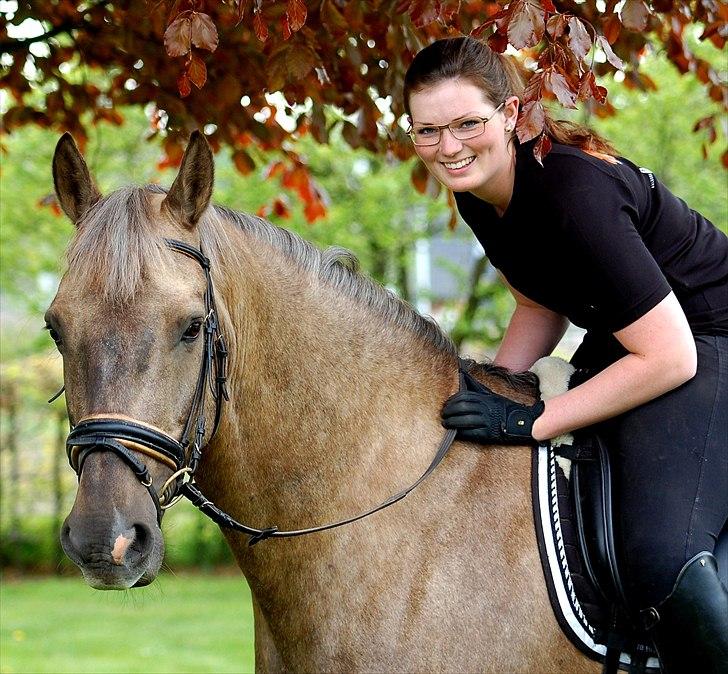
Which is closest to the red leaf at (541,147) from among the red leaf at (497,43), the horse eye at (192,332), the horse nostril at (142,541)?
the red leaf at (497,43)

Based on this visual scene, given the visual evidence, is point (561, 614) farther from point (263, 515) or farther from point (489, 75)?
point (489, 75)

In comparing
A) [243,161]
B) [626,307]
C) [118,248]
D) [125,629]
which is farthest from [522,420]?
[125,629]

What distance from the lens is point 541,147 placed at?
3018mm

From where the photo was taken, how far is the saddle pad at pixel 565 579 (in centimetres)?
304

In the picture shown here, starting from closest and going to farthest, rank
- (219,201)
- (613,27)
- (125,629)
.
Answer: (613,27), (125,629), (219,201)

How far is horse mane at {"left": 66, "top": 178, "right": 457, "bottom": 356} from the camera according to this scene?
2779 mm

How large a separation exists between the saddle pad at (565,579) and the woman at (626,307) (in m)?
0.14

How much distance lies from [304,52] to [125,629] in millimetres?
8855

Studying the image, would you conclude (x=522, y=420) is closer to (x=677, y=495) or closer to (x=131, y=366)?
(x=677, y=495)

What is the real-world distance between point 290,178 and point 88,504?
431 cm

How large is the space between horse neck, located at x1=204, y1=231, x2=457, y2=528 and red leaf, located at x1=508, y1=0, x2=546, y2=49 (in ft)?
3.22

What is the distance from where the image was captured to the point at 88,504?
2.62 metres

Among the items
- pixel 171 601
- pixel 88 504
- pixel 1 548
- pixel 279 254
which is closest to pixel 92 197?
pixel 279 254

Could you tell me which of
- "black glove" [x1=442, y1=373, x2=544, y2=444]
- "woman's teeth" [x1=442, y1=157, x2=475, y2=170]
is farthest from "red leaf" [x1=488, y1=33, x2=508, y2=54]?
"black glove" [x1=442, y1=373, x2=544, y2=444]
